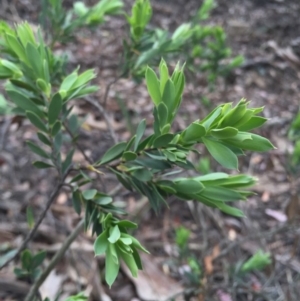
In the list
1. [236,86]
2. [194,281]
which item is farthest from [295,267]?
[236,86]

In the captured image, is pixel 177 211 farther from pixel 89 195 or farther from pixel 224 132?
pixel 224 132

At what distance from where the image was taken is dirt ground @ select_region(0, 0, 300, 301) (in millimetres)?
1277

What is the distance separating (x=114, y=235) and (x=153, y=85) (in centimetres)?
19

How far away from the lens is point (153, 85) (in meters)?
0.54

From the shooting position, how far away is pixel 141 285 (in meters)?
1.33

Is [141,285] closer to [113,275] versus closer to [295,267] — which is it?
[295,267]

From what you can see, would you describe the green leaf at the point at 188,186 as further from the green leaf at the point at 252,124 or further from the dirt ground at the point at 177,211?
the dirt ground at the point at 177,211

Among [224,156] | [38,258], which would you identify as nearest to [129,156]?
[224,156]

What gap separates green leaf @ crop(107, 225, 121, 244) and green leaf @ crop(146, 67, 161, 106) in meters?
0.17

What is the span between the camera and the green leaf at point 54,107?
624 mm

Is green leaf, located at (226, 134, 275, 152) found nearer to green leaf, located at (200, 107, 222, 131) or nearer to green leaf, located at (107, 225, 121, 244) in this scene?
green leaf, located at (200, 107, 222, 131)

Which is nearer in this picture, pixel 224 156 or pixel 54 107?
pixel 224 156

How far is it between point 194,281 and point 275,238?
548 mm

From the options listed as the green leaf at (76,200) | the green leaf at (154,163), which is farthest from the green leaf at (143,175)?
the green leaf at (76,200)
